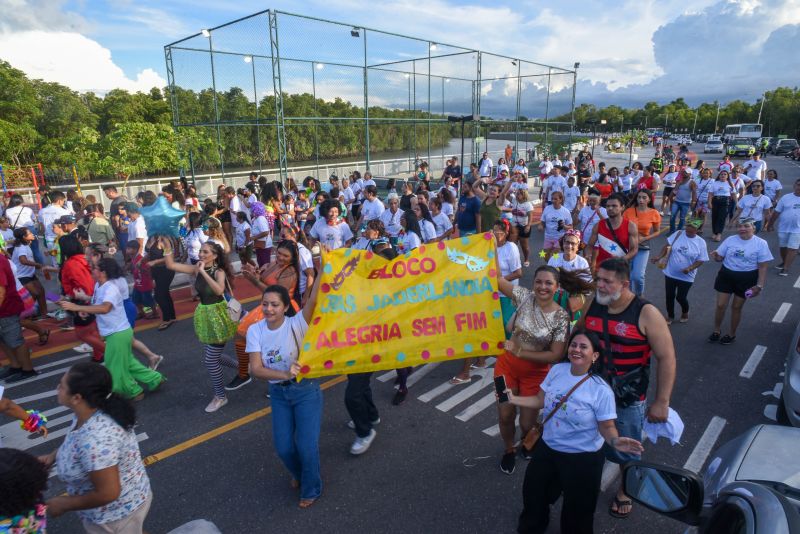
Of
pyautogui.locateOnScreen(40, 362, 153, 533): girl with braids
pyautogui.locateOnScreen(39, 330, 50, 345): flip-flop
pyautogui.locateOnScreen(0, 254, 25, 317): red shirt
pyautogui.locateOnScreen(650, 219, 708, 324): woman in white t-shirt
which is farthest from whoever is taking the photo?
pyautogui.locateOnScreen(39, 330, 50, 345): flip-flop

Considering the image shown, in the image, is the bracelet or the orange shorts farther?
the orange shorts

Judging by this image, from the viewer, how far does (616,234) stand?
6383 millimetres

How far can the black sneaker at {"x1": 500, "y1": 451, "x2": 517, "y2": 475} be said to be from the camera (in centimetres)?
413

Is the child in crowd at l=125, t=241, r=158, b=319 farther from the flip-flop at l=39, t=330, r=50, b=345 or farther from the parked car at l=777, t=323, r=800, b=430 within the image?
the parked car at l=777, t=323, r=800, b=430

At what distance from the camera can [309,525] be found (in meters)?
3.61

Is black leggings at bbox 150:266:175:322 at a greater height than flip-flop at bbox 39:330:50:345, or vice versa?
black leggings at bbox 150:266:175:322

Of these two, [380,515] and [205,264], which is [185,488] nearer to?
[380,515]

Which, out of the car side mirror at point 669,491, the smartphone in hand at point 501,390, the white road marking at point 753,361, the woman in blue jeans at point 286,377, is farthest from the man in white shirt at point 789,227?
the woman in blue jeans at point 286,377

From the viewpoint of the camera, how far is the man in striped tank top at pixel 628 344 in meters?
3.07

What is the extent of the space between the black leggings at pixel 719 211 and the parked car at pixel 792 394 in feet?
31.4

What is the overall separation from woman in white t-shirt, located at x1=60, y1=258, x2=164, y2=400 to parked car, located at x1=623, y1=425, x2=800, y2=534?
15.9ft

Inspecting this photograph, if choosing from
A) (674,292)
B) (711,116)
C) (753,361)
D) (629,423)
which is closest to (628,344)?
(629,423)

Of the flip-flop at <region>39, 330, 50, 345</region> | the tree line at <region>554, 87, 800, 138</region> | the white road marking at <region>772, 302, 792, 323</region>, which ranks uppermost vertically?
the tree line at <region>554, 87, 800, 138</region>

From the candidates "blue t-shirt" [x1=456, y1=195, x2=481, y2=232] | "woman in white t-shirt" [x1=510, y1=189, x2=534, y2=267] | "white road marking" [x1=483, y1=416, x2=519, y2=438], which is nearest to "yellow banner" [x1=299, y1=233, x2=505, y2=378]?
"white road marking" [x1=483, y1=416, x2=519, y2=438]
